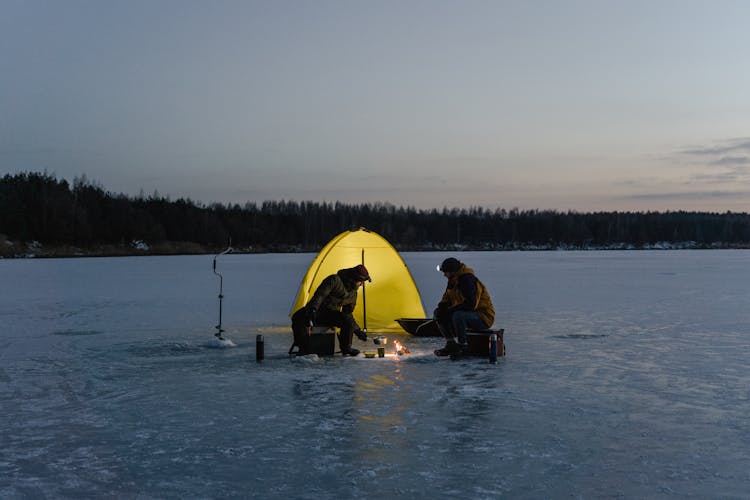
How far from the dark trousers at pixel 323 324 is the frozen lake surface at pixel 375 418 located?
41 centimetres

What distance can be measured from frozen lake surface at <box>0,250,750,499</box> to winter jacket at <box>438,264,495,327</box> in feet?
2.64

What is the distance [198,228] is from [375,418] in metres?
139

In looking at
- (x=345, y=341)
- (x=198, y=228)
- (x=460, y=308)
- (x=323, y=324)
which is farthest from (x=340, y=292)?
(x=198, y=228)

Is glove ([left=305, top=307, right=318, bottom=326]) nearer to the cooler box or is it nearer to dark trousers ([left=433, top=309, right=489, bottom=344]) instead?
the cooler box

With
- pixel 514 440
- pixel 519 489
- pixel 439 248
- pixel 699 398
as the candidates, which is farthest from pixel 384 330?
pixel 439 248

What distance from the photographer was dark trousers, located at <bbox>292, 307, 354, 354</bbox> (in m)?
10.9

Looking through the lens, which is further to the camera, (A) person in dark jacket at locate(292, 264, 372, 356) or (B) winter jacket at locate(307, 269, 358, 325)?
(B) winter jacket at locate(307, 269, 358, 325)

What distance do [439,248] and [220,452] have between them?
166m

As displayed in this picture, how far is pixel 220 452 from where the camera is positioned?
19.5 feet

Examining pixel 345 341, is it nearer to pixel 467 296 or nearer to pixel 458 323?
pixel 458 323

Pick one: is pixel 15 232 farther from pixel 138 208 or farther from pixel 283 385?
pixel 283 385

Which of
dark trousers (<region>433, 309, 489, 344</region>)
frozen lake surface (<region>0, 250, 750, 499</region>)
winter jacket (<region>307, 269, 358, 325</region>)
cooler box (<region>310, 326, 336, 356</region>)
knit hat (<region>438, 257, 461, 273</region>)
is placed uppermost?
knit hat (<region>438, 257, 461, 273</region>)

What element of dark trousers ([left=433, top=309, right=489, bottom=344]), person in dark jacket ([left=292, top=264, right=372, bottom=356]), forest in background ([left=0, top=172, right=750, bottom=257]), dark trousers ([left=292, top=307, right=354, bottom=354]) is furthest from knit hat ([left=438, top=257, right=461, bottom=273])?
forest in background ([left=0, top=172, right=750, bottom=257])

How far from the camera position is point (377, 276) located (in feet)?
49.0
